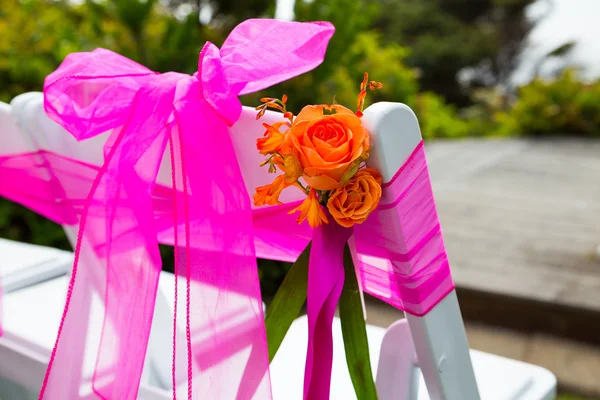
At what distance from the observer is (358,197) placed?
2.17ft

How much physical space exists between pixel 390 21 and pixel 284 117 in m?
18.3

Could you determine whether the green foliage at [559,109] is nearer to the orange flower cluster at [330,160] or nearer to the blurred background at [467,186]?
the blurred background at [467,186]

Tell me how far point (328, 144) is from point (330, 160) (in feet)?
0.05

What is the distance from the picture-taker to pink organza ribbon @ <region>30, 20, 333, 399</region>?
74cm

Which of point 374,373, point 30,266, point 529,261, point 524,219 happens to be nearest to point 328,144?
point 374,373

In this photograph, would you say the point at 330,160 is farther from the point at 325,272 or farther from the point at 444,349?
the point at 444,349

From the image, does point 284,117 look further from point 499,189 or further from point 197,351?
point 499,189

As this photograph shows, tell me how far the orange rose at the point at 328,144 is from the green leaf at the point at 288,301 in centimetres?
16

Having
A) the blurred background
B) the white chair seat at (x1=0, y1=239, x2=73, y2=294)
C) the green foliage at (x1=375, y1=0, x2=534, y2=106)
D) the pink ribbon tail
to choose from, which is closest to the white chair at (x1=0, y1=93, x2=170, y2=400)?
the white chair seat at (x1=0, y1=239, x2=73, y2=294)

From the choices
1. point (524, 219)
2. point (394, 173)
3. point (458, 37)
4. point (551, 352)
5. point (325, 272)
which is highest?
point (394, 173)

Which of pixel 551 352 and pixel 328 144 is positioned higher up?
pixel 328 144

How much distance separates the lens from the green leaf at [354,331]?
0.78 m

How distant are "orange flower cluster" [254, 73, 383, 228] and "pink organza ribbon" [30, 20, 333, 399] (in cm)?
9

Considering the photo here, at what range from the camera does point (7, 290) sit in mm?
1486
